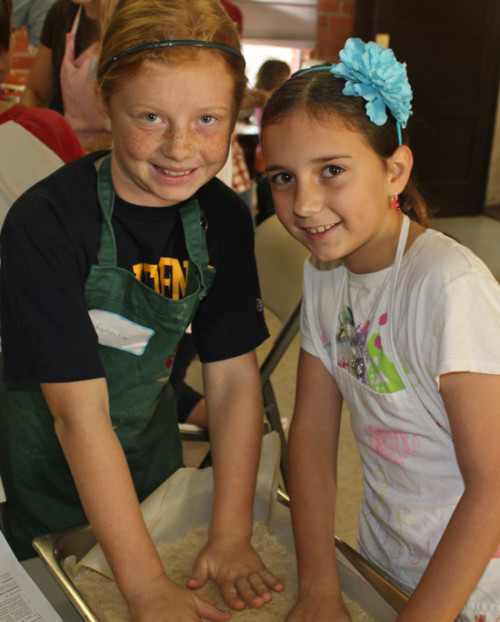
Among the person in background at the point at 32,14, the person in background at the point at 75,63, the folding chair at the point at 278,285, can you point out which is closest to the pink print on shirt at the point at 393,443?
the folding chair at the point at 278,285

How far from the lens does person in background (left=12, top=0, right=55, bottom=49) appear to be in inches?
102

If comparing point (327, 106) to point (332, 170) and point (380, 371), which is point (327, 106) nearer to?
point (332, 170)

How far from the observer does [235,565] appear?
0.85 metres

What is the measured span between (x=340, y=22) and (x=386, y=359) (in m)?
→ 4.57

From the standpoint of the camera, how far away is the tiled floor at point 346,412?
6.52ft

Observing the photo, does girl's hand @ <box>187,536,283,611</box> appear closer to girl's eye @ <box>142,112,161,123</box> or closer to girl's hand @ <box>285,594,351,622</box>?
girl's hand @ <box>285,594,351,622</box>

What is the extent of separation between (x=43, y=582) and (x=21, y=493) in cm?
29

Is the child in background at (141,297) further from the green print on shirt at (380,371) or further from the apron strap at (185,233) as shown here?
the green print on shirt at (380,371)

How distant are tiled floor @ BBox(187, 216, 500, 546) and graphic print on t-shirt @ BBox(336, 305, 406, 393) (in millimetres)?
372

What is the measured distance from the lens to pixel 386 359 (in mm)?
862

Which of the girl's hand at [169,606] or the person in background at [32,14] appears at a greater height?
the person in background at [32,14]

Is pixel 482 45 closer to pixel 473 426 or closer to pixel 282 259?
pixel 282 259

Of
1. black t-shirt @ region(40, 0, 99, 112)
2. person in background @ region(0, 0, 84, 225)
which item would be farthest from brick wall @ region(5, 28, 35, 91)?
person in background @ region(0, 0, 84, 225)

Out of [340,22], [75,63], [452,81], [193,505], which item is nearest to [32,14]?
[75,63]
